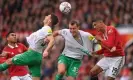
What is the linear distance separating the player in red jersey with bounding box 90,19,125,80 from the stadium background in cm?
440

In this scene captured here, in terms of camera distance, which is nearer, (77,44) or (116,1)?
(77,44)

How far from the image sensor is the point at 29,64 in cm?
1908

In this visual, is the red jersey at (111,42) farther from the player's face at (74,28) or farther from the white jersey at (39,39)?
the white jersey at (39,39)

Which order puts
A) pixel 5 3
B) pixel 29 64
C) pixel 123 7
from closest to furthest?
1. pixel 29 64
2. pixel 123 7
3. pixel 5 3

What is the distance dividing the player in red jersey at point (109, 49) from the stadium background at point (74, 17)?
4.40 m

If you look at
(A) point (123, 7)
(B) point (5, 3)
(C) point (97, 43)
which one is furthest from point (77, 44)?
(B) point (5, 3)

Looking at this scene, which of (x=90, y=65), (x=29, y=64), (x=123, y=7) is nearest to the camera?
(x=29, y=64)

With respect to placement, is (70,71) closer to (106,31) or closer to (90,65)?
(106,31)

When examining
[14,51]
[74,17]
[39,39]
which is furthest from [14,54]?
[74,17]

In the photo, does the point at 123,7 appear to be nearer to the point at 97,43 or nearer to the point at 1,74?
the point at 1,74

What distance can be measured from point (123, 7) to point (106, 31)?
392 inches

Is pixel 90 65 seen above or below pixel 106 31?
below

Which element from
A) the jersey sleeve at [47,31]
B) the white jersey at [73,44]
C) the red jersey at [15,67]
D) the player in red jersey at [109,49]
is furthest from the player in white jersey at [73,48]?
the red jersey at [15,67]

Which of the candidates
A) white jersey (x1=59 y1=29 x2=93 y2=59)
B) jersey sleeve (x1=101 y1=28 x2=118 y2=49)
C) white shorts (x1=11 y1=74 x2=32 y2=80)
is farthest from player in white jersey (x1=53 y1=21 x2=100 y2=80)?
white shorts (x1=11 y1=74 x2=32 y2=80)
